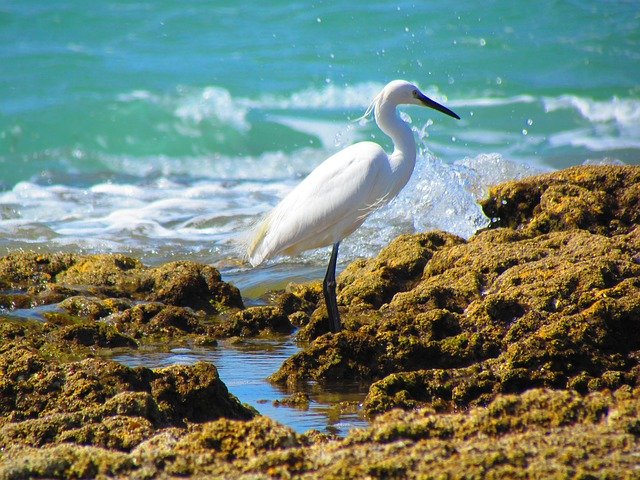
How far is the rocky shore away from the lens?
2615 millimetres

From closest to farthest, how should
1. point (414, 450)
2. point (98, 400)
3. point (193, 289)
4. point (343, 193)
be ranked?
point (414, 450), point (98, 400), point (343, 193), point (193, 289)

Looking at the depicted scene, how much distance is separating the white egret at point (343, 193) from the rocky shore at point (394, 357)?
39 cm

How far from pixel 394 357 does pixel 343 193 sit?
203 cm

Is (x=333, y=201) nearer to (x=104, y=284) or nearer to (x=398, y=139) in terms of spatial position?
(x=398, y=139)

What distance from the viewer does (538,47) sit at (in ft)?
67.1

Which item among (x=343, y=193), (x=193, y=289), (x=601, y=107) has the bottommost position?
(x=193, y=289)

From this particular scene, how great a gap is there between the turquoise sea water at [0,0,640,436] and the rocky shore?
3.92m

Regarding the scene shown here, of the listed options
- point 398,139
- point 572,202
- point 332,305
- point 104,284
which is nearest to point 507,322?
point 332,305

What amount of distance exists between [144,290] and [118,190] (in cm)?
757

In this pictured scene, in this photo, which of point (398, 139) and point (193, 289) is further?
point (193, 289)

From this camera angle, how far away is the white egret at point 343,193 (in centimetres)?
655

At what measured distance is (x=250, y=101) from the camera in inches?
735

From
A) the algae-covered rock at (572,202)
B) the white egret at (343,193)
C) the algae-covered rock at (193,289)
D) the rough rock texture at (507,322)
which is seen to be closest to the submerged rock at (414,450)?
the rough rock texture at (507,322)

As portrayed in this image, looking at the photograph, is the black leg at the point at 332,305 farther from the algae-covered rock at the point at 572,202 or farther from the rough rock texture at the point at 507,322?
the algae-covered rock at the point at 572,202
